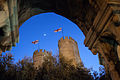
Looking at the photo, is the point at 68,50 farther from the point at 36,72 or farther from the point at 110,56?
the point at 110,56

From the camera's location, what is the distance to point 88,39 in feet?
13.8

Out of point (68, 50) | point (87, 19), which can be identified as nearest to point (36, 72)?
point (87, 19)

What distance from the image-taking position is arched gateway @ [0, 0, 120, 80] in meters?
2.51

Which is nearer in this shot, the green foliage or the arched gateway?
the arched gateway

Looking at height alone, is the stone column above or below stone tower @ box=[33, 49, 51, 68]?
below

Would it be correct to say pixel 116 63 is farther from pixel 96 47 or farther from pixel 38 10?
pixel 38 10

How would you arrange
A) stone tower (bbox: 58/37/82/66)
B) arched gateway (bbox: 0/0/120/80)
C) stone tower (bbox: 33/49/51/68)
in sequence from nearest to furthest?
arched gateway (bbox: 0/0/120/80), stone tower (bbox: 58/37/82/66), stone tower (bbox: 33/49/51/68)

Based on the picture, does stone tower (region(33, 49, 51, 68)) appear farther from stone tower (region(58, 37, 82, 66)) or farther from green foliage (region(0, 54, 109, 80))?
green foliage (region(0, 54, 109, 80))

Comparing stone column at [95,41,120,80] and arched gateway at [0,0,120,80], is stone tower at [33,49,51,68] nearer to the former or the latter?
arched gateway at [0,0,120,80]

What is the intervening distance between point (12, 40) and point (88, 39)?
243 cm

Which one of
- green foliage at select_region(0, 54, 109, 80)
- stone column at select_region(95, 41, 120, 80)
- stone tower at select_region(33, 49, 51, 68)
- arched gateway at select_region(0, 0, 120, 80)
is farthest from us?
stone tower at select_region(33, 49, 51, 68)

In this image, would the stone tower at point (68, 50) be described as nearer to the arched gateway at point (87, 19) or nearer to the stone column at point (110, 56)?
the arched gateway at point (87, 19)

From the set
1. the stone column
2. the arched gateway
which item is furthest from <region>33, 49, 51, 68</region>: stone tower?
the stone column

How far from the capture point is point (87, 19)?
4.38 meters
